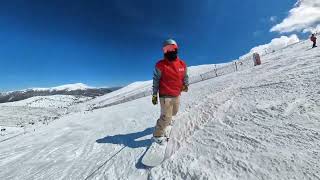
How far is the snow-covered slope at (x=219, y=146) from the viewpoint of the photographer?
4.21 metres

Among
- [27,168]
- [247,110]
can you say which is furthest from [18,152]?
[247,110]

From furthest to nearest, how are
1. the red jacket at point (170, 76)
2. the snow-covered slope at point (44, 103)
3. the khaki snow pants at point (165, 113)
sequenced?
1. the snow-covered slope at point (44, 103)
2. the red jacket at point (170, 76)
3. the khaki snow pants at point (165, 113)

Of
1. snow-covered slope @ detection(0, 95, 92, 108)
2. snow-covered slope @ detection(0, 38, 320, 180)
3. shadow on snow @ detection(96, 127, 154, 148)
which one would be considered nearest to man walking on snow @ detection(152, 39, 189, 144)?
snow-covered slope @ detection(0, 38, 320, 180)

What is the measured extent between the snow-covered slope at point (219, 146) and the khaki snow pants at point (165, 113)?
0.32 m

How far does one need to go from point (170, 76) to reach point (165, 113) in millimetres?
816

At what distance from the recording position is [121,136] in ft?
26.5

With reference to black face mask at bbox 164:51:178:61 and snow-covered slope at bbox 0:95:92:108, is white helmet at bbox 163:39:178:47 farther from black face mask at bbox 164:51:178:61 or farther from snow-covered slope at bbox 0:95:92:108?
snow-covered slope at bbox 0:95:92:108

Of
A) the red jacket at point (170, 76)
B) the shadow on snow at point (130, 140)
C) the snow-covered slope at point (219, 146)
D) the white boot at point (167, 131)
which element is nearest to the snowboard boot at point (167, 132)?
the white boot at point (167, 131)

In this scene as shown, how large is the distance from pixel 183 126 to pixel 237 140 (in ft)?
6.17

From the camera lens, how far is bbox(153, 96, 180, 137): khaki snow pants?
616 centimetres

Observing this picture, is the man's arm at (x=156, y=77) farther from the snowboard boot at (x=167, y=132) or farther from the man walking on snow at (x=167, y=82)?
the snowboard boot at (x=167, y=132)

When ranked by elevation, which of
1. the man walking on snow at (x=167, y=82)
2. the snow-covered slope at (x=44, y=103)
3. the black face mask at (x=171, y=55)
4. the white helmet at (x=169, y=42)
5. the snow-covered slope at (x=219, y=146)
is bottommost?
the snow-covered slope at (x=219, y=146)

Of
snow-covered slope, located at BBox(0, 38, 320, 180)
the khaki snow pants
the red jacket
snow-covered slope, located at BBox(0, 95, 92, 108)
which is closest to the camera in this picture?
snow-covered slope, located at BBox(0, 38, 320, 180)

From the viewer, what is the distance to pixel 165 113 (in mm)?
6340
